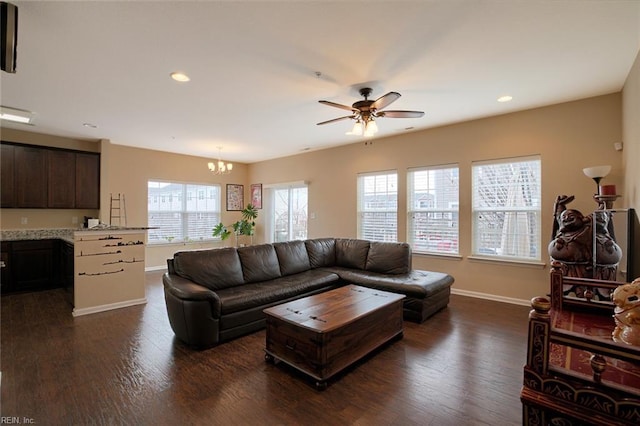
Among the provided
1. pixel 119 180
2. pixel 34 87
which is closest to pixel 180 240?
pixel 119 180

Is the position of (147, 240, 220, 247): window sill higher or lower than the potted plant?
lower

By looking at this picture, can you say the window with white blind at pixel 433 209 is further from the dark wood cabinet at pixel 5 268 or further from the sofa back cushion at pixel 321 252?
the dark wood cabinet at pixel 5 268

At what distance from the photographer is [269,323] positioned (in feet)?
8.66

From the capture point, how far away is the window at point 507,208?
4.23 meters

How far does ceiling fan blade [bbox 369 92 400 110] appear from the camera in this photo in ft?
9.37

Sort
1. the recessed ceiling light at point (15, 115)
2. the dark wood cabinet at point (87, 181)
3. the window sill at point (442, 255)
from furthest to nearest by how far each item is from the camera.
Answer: the dark wood cabinet at point (87, 181) < the window sill at point (442, 255) < the recessed ceiling light at point (15, 115)

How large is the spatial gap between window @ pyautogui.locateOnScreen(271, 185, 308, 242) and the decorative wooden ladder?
356 centimetres

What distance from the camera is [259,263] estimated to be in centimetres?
398

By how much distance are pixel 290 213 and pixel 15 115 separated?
17.7 feet

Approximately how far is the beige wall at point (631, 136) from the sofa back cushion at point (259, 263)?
408 cm

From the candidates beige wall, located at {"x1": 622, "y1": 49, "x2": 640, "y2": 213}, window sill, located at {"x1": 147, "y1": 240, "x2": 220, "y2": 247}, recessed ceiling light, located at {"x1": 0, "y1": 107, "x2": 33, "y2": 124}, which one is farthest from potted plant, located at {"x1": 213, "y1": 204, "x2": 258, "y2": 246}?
beige wall, located at {"x1": 622, "y1": 49, "x2": 640, "y2": 213}

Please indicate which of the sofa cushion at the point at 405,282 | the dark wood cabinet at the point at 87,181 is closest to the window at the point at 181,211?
the dark wood cabinet at the point at 87,181

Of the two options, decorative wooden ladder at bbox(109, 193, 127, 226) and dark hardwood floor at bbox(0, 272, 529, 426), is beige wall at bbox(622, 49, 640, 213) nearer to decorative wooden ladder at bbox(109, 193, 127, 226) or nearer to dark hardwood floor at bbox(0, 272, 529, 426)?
dark hardwood floor at bbox(0, 272, 529, 426)

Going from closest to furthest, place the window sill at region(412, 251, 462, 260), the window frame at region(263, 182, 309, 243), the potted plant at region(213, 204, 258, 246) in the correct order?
the window sill at region(412, 251, 462, 260), the window frame at region(263, 182, 309, 243), the potted plant at region(213, 204, 258, 246)
